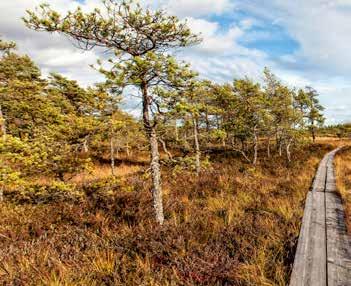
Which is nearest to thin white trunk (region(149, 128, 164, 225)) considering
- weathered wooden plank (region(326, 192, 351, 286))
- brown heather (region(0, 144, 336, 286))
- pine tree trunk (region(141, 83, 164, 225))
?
pine tree trunk (region(141, 83, 164, 225))

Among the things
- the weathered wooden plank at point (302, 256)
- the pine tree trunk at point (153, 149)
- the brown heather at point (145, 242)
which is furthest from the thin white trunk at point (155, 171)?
the weathered wooden plank at point (302, 256)

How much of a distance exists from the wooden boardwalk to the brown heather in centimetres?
21

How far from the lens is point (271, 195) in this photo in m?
9.70

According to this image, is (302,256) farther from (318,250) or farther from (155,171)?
(155,171)

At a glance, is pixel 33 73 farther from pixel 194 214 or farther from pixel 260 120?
pixel 194 214

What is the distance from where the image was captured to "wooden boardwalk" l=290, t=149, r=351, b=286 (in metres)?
3.67

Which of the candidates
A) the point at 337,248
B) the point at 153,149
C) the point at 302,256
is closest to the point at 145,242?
the point at 153,149

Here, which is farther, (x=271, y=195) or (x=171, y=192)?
(x=171, y=192)

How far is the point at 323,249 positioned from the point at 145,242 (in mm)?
3100

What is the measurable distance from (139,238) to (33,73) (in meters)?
29.4

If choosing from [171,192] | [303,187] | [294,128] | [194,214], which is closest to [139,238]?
[194,214]

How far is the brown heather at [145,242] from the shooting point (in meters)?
4.12

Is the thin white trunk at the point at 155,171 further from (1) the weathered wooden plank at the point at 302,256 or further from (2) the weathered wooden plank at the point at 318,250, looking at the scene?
(2) the weathered wooden plank at the point at 318,250

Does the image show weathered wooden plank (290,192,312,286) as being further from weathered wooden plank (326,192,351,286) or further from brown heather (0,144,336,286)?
weathered wooden plank (326,192,351,286)
